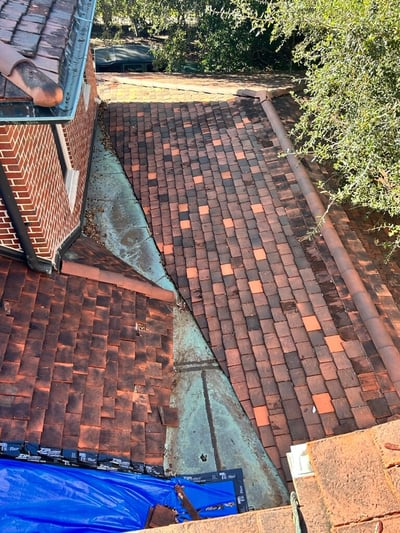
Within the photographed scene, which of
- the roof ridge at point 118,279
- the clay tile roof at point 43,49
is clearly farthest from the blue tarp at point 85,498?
the clay tile roof at point 43,49

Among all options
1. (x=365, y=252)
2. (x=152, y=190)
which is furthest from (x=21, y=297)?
(x=365, y=252)

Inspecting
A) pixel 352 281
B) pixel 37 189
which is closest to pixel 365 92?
pixel 352 281

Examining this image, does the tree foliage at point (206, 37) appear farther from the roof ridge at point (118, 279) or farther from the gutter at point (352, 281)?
the roof ridge at point (118, 279)

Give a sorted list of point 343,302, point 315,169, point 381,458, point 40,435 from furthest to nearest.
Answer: point 315,169, point 343,302, point 40,435, point 381,458

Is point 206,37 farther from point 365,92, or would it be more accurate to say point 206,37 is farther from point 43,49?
point 43,49

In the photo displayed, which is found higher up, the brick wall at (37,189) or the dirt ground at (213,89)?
the brick wall at (37,189)

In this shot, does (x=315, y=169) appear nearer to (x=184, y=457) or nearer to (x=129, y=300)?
(x=129, y=300)

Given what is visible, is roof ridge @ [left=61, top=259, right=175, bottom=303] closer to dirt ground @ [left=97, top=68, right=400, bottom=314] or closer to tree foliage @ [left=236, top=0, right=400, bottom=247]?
tree foliage @ [left=236, top=0, right=400, bottom=247]
